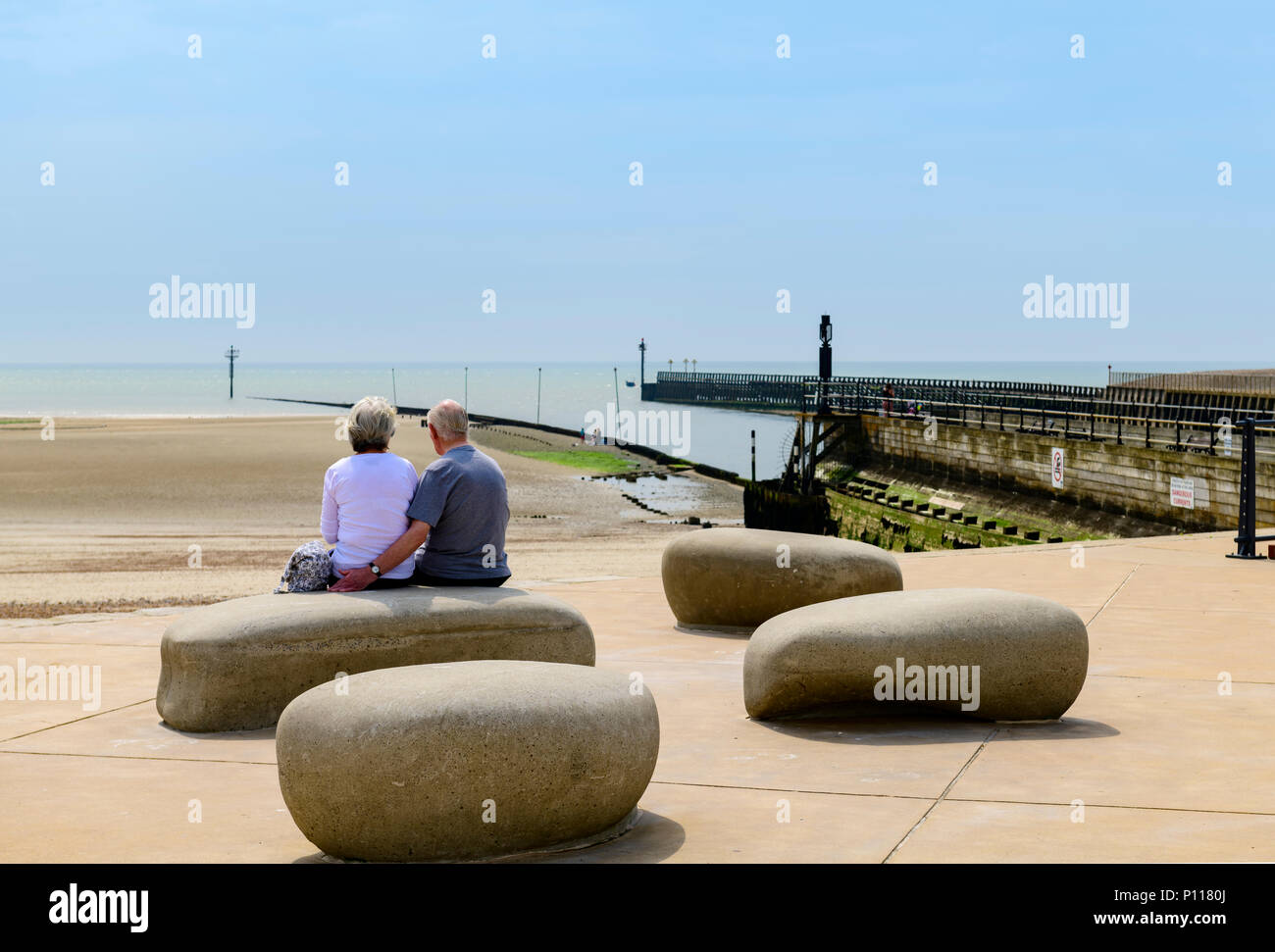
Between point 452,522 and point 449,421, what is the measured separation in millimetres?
620

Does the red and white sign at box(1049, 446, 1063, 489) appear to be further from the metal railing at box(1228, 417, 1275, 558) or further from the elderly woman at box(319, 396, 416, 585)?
the elderly woman at box(319, 396, 416, 585)

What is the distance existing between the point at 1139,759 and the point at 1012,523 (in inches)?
1252

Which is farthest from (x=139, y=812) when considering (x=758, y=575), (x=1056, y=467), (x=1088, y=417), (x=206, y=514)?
(x=206, y=514)

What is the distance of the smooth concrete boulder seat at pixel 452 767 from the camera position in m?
4.68

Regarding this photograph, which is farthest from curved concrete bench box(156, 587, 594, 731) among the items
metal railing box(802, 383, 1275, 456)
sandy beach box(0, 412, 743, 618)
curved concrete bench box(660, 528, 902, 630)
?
metal railing box(802, 383, 1275, 456)

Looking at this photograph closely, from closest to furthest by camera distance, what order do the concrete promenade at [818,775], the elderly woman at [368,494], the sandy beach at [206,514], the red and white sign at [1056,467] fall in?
the concrete promenade at [818,775], the elderly woman at [368,494], the sandy beach at [206,514], the red and white sign at [1056,467]

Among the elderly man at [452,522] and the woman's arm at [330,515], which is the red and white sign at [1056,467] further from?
the woman's arm at [330,515]

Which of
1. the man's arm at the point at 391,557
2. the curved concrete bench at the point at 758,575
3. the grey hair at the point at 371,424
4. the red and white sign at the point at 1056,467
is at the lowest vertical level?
the red and white sign at the point at 1056,467

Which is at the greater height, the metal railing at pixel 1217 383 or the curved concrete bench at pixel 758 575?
the metal railing at pixel 1217 383

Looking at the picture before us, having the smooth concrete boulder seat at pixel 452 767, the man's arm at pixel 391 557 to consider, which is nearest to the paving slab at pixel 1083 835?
the smooth concrete boulder seat at pixel 452 767
